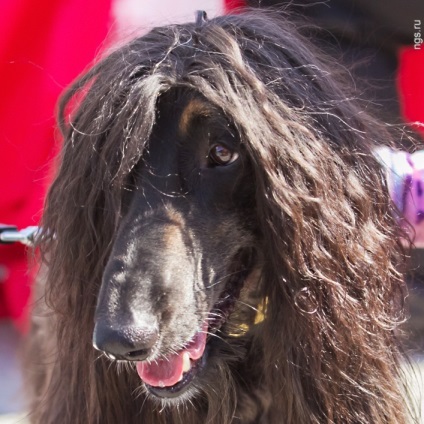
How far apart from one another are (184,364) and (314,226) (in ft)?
1.02

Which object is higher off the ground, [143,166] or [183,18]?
[183,18]

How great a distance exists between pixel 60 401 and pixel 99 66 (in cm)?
66

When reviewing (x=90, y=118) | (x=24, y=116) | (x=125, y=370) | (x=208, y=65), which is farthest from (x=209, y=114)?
(x=24, y=116)

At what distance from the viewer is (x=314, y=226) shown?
→ 1163mm

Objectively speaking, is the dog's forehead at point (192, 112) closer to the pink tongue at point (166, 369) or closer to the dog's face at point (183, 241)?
the dog's face at point (183, 241)

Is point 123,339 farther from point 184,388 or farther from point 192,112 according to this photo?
point 192,112

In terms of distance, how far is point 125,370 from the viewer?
1.31 m

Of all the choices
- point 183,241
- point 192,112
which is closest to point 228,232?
point 183,241

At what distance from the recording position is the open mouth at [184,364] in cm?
116

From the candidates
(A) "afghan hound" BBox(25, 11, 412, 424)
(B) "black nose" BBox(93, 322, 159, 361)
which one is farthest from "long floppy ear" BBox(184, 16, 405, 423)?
(B) "black nose" BBox(93, 322, 159, 361)

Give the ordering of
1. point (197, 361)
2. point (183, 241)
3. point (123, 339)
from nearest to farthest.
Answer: point (123, 339)
point (183, 241)
point (197, 361)

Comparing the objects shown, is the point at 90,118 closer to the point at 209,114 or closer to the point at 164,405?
the point at 209,114

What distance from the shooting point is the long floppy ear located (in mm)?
1133

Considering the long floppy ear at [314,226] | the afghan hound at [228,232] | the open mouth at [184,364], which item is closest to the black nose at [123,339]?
the afghan hound at [228,232]
